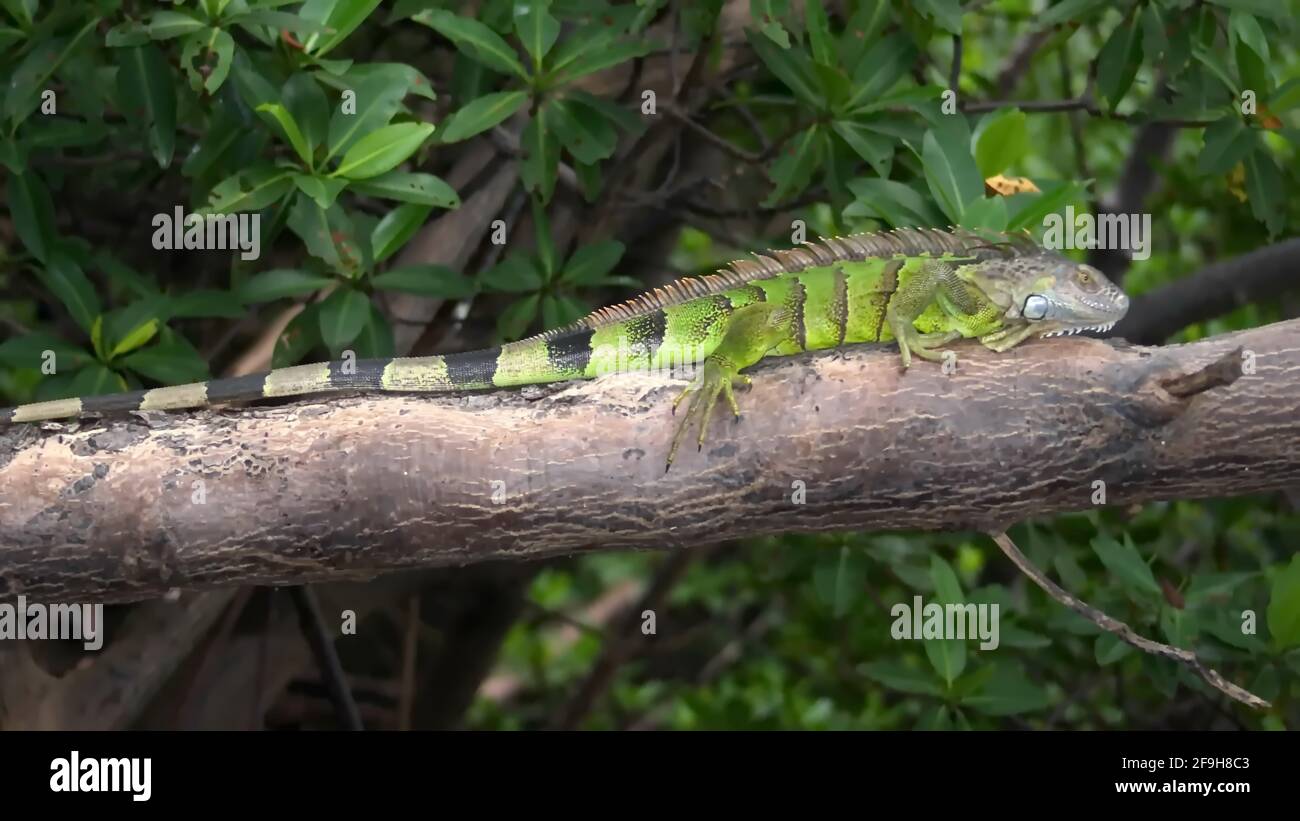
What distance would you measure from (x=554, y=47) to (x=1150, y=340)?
2.68m

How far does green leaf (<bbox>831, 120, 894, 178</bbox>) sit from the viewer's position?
390 centimetres

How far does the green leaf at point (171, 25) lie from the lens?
3328 millimetres

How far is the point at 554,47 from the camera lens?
4.18m

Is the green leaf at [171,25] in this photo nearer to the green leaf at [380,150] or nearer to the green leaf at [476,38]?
the green leaf at [380,150]

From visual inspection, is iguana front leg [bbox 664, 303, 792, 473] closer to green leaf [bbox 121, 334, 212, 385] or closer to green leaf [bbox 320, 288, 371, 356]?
green leaf [bbox 320, 288, 371, 356]

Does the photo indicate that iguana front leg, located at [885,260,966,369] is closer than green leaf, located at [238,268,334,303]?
Yes

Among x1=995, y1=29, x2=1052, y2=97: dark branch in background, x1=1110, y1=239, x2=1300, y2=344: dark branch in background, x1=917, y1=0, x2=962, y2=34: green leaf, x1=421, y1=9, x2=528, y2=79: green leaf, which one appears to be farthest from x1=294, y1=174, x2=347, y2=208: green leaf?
x1=995, y1=29, x2=1052, y2=97: dark branch in background

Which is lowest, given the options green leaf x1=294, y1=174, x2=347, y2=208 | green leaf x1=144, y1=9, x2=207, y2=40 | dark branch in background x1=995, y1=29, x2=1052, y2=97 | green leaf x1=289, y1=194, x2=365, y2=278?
green leaf x1=289, y1=194, x2=365, y2=278

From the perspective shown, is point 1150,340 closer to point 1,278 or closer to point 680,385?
point 680,385

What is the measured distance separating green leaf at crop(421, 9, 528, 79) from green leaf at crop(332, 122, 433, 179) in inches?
12.7

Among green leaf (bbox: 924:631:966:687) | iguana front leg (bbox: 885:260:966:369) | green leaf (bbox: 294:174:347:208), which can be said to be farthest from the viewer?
green leaf (bbox: 924:631:966:687)

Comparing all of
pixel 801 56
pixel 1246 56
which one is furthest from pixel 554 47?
pixel 1246 56

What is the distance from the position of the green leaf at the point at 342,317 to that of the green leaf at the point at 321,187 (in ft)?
1.27

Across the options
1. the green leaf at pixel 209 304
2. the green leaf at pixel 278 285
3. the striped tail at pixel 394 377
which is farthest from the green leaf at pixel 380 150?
the green leaf at pixel 209 304
